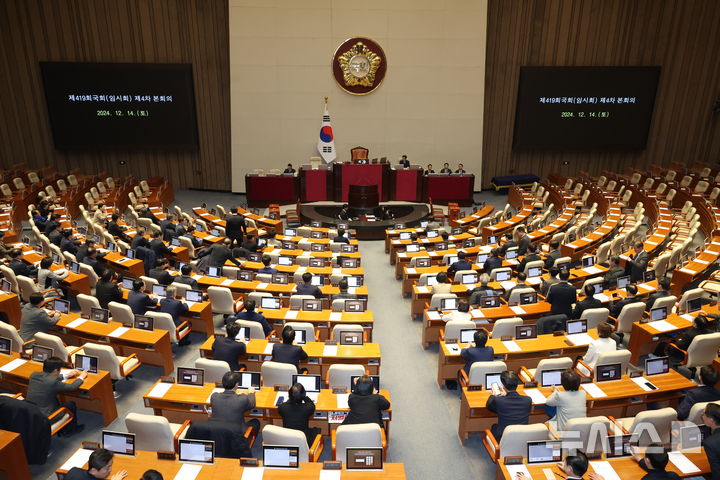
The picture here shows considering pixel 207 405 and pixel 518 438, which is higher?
pixel 518 438

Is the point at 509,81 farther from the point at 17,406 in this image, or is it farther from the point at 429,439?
the point at 17,406

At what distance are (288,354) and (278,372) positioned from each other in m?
0.48

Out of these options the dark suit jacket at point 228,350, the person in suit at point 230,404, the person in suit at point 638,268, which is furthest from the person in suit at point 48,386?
the person in suit at point 638,268

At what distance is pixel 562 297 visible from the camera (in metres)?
8.70

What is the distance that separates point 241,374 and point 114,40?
19.4 metres

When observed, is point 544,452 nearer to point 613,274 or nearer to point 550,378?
point 550,378

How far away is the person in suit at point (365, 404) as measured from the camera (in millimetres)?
5762

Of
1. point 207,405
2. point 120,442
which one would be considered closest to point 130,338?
point 207,405

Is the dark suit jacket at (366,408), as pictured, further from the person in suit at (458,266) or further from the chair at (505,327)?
the person in suit at (458,266)

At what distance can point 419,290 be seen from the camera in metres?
10.0

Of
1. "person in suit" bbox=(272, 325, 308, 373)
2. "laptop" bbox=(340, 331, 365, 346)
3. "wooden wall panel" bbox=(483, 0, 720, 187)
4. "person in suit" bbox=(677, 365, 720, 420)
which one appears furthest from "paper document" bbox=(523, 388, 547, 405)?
"wooden wall panel" bbox=(483, 0, 720, 187)

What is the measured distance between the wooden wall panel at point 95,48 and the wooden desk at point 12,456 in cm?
1811

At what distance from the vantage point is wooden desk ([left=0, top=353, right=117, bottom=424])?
661cm

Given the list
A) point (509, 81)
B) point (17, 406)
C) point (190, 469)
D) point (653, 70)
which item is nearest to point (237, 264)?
point (17, 406)
